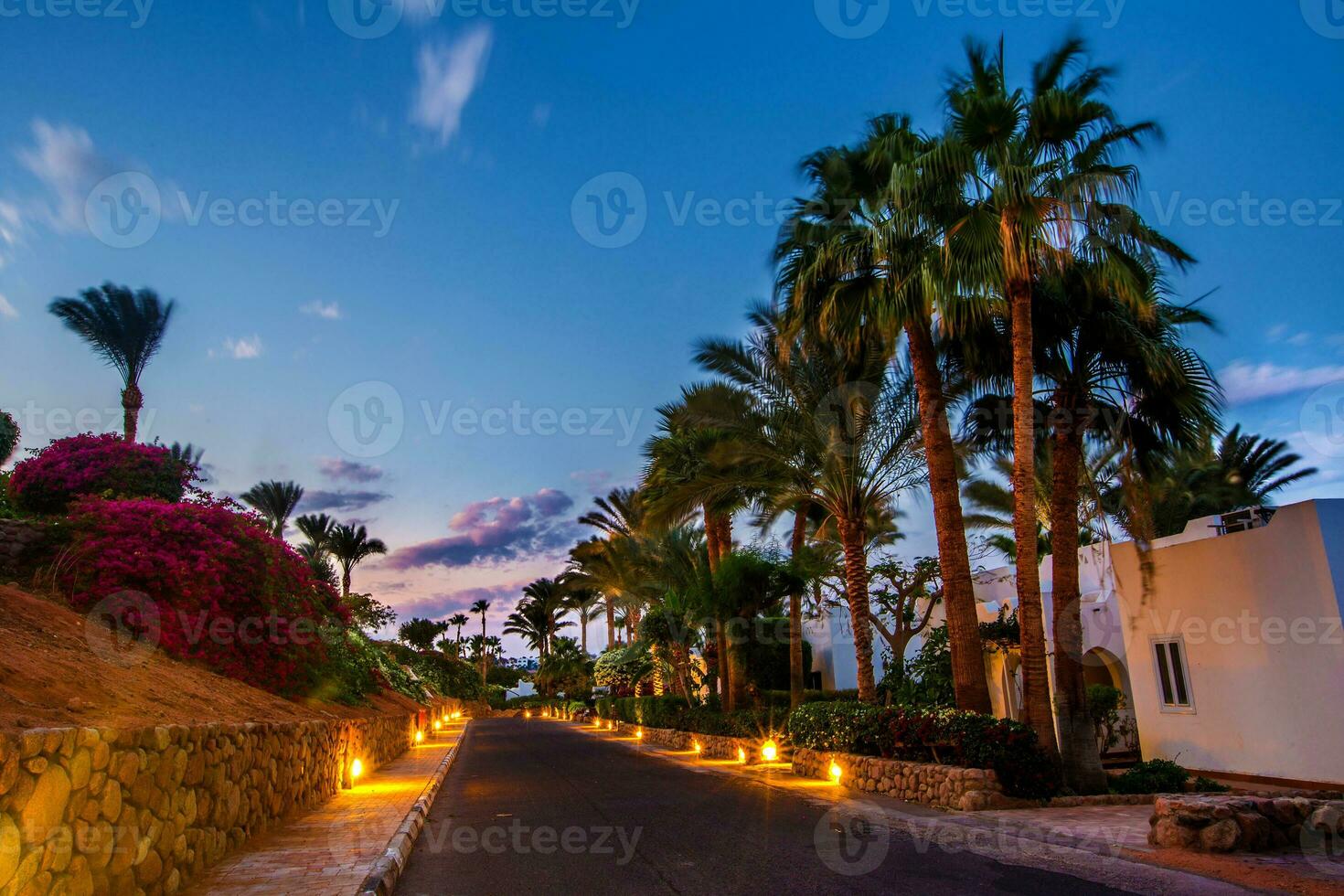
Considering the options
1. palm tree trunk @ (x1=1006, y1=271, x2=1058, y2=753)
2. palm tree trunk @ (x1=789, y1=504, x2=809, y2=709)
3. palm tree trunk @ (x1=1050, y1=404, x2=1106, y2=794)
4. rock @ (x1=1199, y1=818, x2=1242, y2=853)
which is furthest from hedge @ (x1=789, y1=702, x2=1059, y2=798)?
palm tree trunk @ (x1=789, y1=504, x2=809, y2=709)

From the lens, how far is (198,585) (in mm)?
13266

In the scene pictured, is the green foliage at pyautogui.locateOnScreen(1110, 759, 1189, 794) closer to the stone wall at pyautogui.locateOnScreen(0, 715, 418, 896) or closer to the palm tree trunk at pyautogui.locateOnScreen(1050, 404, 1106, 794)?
the palm tree trunk at pyautogui.locateOnScreen(1050, 404, 1106, 794)

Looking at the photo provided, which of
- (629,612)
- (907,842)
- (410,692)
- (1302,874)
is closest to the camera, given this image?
(1302,874)

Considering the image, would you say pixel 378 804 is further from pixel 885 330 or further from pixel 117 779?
pixel 885 330

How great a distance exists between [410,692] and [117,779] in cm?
3465

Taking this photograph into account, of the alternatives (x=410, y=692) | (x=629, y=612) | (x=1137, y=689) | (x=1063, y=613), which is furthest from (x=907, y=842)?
Answer: (x=629, y=612)

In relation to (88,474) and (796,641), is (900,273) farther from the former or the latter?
(88,474)

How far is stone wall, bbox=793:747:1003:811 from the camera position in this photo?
11.9m

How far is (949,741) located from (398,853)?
821 cm

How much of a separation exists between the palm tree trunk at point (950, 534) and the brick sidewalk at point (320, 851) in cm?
931

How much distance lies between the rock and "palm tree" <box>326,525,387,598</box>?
1801 inches

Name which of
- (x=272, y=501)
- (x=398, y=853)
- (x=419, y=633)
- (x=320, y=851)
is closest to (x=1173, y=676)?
(x=398, y=853)

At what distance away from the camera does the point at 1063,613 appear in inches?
532

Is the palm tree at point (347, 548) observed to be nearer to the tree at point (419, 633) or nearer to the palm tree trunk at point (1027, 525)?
the tree at point (419, 633)
